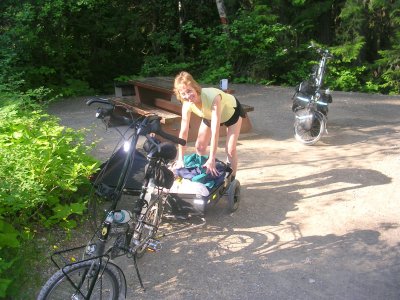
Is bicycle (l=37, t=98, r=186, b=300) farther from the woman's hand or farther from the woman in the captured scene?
the woman

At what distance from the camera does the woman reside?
473 centimetres

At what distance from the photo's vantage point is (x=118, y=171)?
4109 mm

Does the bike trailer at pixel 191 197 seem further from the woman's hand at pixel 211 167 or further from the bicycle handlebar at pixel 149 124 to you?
the bicycle handlebar at pixel 149 124

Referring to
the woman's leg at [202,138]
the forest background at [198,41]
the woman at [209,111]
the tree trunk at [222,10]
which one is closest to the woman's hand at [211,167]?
the woman at [209,111]

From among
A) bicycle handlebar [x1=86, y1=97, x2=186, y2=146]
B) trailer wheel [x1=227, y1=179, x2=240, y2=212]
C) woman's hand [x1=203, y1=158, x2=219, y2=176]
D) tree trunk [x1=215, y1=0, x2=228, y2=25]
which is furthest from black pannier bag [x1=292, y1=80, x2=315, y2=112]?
tree trunk [x1=215, y1=0, x2=228, y2=25]

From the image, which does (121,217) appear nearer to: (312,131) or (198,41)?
(312,131)

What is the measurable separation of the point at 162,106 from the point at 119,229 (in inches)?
214

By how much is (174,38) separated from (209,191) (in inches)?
493

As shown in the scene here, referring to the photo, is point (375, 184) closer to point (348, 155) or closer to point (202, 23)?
point (348, 155)

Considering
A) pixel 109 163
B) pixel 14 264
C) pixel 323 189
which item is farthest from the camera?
pixel 323 189

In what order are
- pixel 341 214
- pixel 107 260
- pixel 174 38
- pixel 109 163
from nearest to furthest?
pixel 107 260 → pixel 109 163 → pixel 341 214 → pixel 174 38

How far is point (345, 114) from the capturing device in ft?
34.5

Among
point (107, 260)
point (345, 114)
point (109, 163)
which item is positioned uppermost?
point (109, 163)

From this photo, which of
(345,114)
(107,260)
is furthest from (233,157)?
(345,114)
